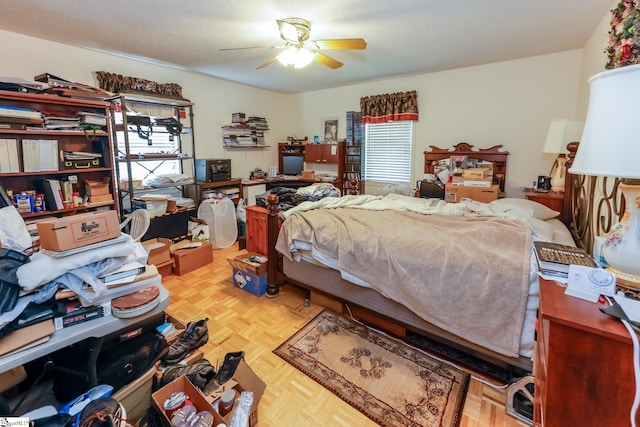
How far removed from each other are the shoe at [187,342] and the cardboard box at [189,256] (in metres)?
1.51

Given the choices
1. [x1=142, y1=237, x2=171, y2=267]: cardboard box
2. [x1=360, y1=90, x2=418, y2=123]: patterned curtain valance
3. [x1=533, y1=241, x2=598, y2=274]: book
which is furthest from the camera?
[x1=360, y1=90, x2=418, y2=123]: patterned curtain valance

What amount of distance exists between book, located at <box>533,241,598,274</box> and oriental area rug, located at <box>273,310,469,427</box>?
950mm

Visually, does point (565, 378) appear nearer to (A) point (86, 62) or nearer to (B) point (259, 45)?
(B) point (259, 45)

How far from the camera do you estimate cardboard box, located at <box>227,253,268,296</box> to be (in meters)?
2.69

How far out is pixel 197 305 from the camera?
254 cm

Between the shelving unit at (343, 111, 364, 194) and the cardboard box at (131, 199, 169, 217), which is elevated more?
the shelving unit at (343, 111, 364, 194)

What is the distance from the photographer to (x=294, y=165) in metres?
5.50

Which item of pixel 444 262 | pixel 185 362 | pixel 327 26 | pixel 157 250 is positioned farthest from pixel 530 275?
pixel 157 250

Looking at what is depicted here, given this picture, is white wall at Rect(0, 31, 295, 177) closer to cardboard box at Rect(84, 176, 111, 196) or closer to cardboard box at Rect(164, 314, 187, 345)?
cardboard box at Rect(84, 176, 111, 196)

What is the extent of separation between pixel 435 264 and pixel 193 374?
1.45 m

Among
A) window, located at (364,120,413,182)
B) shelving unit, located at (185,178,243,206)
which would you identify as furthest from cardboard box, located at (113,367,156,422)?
window, located at (364,120,413,182)

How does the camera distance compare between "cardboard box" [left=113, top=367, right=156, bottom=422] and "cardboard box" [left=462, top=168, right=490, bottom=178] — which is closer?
"cardboard box" [left=113, top=367, right=156, bottom=422]

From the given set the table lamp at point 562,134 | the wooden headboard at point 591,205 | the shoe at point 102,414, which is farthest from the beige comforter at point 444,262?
the shoe at point 102,414

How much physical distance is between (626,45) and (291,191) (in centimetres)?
262
